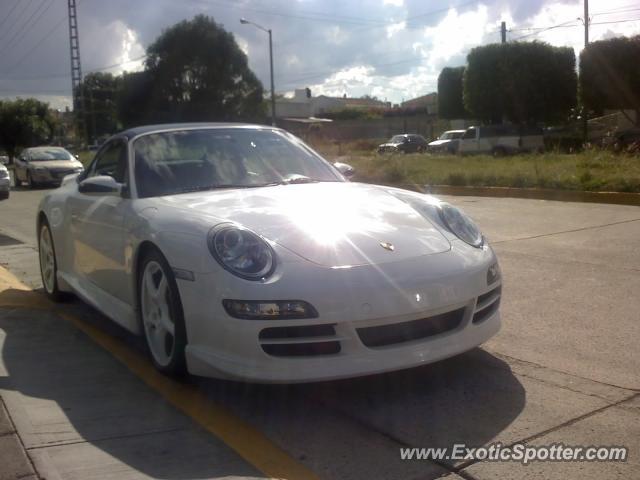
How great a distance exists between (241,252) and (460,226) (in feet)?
4.38

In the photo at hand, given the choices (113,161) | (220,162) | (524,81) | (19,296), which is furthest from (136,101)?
(220,162)

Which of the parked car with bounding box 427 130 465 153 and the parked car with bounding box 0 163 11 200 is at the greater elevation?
the parked car with bounding box 427 130 465 153

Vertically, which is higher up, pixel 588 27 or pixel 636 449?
pixel 588 27

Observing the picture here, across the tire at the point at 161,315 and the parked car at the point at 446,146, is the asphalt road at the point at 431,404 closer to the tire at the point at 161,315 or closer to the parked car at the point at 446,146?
the tire at the point at 161,315

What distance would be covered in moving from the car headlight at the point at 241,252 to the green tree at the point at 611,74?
3483 centimetres

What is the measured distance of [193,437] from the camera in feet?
11.2

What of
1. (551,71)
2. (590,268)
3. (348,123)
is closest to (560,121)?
(551,71)

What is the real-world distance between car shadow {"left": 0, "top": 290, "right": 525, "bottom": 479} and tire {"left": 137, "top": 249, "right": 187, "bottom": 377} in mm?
191

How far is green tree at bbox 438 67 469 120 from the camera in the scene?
49906 millimetres

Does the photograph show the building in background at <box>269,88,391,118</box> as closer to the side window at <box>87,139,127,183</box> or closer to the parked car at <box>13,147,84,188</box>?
the parked car at <box>13,147,84,188</box>

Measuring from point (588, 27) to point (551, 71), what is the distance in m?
3.27

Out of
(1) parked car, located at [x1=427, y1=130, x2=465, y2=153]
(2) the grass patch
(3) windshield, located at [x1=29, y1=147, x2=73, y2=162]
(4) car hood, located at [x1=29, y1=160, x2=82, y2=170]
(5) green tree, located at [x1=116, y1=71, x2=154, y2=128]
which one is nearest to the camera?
(2) the grass patch

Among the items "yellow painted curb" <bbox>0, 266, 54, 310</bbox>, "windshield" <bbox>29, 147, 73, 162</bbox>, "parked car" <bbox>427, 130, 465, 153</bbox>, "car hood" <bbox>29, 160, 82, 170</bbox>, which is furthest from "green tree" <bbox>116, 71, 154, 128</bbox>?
"yellow painted curb" <bbox>0, 266, 54, 310</bbox>

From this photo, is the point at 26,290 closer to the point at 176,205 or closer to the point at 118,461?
the point at 176,205
